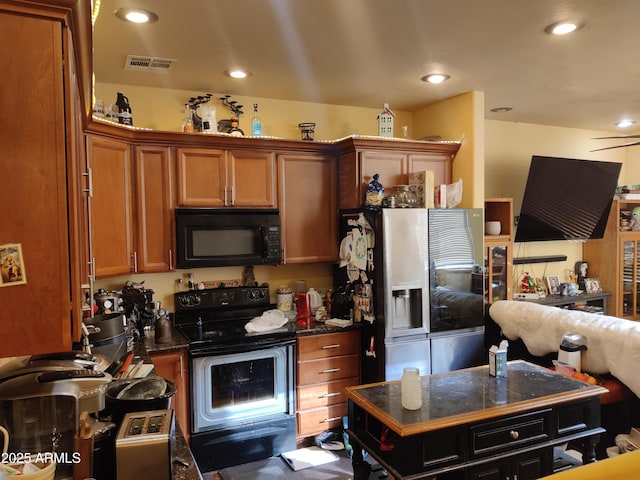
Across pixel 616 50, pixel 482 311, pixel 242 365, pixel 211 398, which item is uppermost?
pixel 616 50

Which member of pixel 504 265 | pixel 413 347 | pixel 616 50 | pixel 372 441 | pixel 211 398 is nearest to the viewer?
pixel 372 441

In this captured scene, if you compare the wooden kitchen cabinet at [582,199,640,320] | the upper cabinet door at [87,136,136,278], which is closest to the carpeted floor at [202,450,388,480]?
A: the upper cabinet door at [87,136,136,278]

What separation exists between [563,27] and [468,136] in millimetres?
1317

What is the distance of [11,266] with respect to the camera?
1062 millimetres

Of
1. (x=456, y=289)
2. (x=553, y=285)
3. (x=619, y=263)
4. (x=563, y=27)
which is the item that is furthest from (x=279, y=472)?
(x=619, y=263)

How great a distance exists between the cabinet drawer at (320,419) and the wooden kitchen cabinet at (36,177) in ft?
8.28

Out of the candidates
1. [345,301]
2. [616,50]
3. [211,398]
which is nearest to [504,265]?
[345,301]

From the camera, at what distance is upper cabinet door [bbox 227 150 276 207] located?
11.1 ft

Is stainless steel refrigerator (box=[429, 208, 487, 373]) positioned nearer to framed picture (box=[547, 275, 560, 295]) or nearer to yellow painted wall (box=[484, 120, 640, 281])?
yellow painted wall (box=[484, 120, 640, 281])

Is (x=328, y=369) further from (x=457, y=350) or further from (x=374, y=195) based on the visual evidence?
(x=374, y=195)

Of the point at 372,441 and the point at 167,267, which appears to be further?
the point at 167,267

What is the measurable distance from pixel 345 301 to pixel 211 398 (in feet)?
4.14

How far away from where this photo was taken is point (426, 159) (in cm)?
376

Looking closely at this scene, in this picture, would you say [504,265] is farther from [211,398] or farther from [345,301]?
[211,398]
